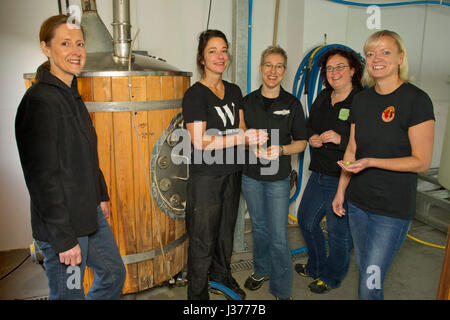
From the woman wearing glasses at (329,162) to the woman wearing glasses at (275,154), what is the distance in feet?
0.56

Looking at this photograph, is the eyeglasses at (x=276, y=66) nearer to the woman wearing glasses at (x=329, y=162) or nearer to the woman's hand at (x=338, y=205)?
the woman wearing glasses at (x=329, y=162)

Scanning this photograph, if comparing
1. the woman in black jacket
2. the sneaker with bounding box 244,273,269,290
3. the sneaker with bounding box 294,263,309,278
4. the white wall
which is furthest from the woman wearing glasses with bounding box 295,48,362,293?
the woman in black jacket

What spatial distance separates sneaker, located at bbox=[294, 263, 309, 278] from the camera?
9.10 feet

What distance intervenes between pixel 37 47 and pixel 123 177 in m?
1.41

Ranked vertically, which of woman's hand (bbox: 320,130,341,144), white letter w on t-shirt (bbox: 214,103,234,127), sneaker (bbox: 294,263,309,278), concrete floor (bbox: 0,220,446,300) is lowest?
concrete floor (bbox: 0,220,446,300)

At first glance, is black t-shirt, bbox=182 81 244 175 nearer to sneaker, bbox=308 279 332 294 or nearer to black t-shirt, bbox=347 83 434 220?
black t-shirt, bbox=347 83 434 220

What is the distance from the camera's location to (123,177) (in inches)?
89.0

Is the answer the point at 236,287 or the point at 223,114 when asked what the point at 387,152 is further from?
the point at 236,287

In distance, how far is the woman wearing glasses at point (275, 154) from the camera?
227cm

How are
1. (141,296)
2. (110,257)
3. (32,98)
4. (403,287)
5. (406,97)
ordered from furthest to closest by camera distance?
1. (403,287)
2. (141,296)
3. (110,257)
4. (406,97)
5. (32,98)

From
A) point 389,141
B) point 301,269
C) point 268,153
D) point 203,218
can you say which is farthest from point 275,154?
point 301,269

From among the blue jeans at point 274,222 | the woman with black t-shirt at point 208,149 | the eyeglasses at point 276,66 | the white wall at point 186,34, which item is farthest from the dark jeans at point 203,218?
the white wall at point 186,34
